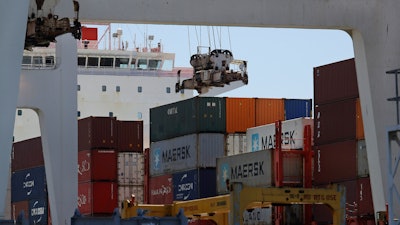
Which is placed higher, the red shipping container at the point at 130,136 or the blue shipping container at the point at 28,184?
the red shipping container at the point at 130,136

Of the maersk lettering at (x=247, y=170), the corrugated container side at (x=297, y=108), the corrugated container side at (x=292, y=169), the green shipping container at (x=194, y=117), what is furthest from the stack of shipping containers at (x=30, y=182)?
the corrugated container side at (x=292, y=169)

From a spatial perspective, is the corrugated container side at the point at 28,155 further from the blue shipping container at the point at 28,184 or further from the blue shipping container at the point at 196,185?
the blue shipping container at the point at 196,185

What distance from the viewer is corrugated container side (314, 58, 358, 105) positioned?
33031mm

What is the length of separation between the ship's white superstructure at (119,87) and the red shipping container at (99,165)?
38.3 feet

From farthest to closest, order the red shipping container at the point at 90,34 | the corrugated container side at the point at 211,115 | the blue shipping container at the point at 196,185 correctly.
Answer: the red shipping container at the point at 90,34
the corrugated container side at the point at 211,115
the blue shipping container at the point at 196,185

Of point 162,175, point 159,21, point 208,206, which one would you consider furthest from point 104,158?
point 159,21

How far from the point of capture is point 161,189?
39781mm

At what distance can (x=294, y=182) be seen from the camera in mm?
32969

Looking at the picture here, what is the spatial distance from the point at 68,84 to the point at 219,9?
24.5 ft

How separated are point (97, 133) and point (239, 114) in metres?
6.33

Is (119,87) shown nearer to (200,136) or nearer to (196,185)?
(200,136)

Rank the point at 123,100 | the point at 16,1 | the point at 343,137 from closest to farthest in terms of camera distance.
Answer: the point at 16,1
the point at 343,137
the point at 123,100

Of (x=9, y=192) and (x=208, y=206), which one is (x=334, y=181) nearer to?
(x=208, y=206)

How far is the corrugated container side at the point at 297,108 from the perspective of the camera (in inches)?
1549
